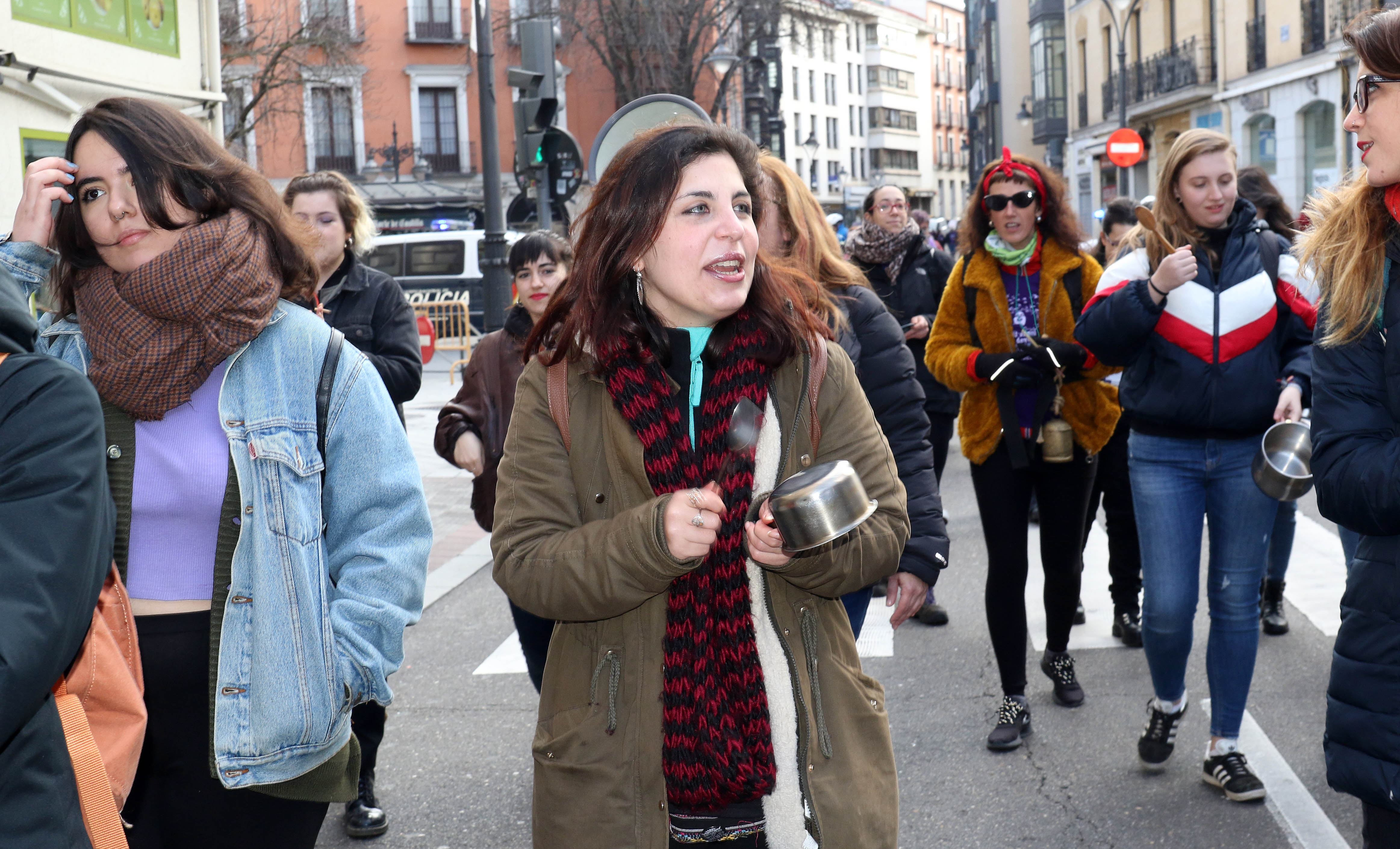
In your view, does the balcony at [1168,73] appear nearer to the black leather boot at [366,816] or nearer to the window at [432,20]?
the window at [432,20]

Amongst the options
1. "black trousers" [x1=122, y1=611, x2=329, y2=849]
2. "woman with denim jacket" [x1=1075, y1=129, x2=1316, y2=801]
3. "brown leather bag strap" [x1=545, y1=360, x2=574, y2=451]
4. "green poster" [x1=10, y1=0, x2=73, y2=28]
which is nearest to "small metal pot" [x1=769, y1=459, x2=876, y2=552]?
"brown leather bag strap" [x1=545, y1=360, x2=574, y2=451]

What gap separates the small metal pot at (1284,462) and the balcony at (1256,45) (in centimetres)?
3048

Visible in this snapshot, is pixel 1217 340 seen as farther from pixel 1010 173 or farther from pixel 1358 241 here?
pixel 1358 241

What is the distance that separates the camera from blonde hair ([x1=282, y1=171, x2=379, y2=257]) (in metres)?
4.81

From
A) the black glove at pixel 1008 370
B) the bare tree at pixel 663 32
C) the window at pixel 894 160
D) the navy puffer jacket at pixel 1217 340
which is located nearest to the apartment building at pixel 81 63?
the black glove at pixel 1008 370

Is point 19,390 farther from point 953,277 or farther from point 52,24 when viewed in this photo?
point 52,24

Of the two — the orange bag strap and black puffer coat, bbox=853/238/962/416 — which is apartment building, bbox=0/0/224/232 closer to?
black puffer coat, bbox=853/238/962/416

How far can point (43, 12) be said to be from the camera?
368 inches

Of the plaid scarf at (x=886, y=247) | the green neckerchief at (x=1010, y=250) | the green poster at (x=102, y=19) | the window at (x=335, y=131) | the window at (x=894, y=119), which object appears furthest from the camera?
the window at (x=894, y=119)

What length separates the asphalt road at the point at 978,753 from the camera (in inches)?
158

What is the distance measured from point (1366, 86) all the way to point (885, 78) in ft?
335

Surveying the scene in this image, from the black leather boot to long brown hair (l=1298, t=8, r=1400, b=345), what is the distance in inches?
121

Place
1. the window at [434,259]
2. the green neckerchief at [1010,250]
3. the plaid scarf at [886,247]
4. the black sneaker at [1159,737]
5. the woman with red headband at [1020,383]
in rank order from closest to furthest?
the black sneaker at [1159,737] → the woman with red headband at [1020,383] → the green neckerchief at [1010,250] → the plaid scarf at [886,247] → the window at [434,259]

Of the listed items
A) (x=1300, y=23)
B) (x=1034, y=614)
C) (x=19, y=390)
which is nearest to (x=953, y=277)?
(x=1034, y=614)
